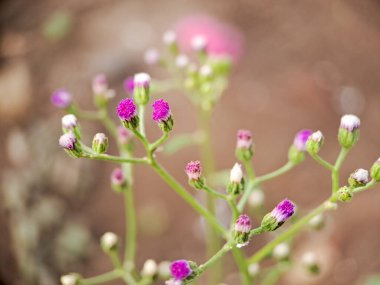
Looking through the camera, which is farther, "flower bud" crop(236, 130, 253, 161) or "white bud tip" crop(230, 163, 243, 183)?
"flower bud" crop(236, 130, 253, 161)

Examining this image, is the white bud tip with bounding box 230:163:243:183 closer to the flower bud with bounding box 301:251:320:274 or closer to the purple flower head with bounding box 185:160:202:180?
the purple flower head with bounding box 185:160:202:180

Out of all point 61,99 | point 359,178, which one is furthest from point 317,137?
point 61,99

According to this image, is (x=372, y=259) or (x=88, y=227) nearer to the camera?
(x=372, y=259)

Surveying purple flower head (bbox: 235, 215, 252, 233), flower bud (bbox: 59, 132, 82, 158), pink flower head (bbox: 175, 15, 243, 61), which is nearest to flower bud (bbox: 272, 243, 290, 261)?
purple flower head (bbox: 235, 215, 252, 233)

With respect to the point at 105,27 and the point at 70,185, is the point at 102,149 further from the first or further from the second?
the point at 105,27

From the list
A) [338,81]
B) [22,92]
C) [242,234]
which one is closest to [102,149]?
[242,234]

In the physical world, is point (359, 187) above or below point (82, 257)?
below

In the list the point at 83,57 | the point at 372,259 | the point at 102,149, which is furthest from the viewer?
the point at 83,57
